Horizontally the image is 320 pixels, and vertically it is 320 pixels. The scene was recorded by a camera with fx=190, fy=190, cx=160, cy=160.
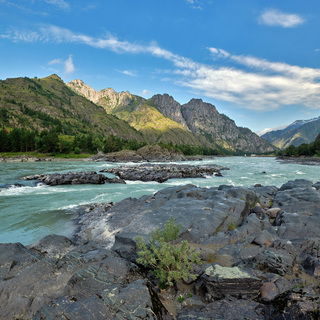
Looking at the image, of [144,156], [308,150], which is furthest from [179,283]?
[308,150]

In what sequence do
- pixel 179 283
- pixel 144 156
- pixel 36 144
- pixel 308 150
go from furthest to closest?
1. pixel 308 150
2. pixel 144 156
3. pixel 36 144
4. pixel 179 283

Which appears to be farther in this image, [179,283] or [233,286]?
[179,283]

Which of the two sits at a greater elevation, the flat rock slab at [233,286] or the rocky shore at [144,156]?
the rocky shore at [144,156]

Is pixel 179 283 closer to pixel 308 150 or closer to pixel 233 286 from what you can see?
pixel 233 286

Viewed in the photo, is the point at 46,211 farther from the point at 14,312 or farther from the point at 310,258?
the point at 310,258

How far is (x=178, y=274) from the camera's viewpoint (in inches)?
276

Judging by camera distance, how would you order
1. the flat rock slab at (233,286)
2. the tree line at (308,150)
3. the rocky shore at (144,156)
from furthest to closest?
the tree line at (308,150) → the rocky shore at (144,156) → the flat rock slab at (233,286)

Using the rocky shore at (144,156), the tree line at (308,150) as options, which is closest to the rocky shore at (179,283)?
the rocky shore at (144,156)

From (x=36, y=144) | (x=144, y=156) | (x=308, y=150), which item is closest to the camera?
(x=36, y=144)

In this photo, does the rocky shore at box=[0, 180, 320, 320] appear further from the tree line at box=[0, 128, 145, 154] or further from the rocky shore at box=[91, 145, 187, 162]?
the tree line at box=[0, 128, 145, 154]

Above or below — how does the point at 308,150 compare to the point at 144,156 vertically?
above

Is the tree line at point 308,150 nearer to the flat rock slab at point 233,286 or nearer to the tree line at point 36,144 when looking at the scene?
the tree line at point 36,144

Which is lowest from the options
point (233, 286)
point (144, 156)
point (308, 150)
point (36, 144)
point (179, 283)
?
point (179, 283)

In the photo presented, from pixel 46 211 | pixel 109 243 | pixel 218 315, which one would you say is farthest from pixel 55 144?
pixel 218 315
